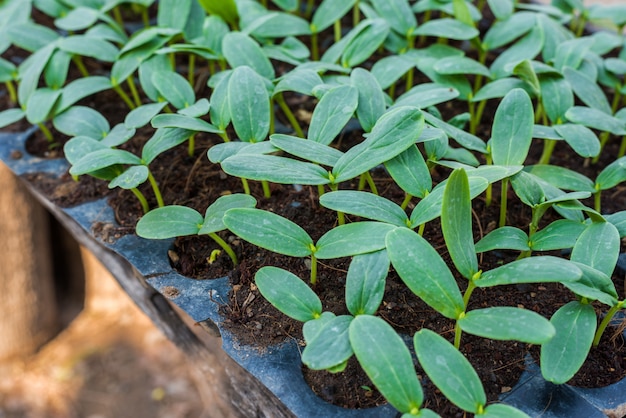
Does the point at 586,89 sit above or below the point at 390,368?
above

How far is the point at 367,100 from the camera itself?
990 millimetres

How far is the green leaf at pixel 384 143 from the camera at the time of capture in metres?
0.84

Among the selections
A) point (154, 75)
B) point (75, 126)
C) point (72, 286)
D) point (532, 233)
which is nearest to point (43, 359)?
point (72, 286)

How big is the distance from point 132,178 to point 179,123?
0.36ft

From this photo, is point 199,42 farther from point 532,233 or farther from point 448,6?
point 532,233

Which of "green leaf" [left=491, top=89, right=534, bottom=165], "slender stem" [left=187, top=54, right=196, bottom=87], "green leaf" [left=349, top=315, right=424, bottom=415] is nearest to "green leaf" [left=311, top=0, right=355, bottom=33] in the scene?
"slender stem" [left=187, top=54, right=196, bottom=87]

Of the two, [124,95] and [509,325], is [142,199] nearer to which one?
[124,95]

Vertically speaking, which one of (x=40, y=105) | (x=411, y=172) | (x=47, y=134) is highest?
(x=411, y=172)

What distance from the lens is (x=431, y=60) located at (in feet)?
3.96

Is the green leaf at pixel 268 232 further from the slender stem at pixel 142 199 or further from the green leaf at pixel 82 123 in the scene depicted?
the green leaf at pixel 82 123

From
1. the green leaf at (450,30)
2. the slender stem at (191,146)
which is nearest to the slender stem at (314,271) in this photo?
the slender stem at (191,146)

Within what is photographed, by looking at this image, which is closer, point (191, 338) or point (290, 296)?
point (290, 296)

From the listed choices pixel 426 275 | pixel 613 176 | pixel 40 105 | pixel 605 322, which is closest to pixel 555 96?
pixel 613 176

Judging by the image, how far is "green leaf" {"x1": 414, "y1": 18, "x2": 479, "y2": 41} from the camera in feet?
4.05
